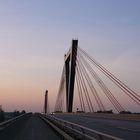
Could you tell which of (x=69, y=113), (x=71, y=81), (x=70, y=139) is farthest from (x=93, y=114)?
(x=70, y=139)

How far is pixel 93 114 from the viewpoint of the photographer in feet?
196

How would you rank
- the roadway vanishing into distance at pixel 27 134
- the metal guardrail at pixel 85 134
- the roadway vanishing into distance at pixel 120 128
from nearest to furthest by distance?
the metal guardrail at pixel 85 134 → the roadway vanishing into distance at pixel 120 128 → the roadway vanishing into distance at pixel 27 134

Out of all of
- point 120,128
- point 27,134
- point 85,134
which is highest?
point 120,128

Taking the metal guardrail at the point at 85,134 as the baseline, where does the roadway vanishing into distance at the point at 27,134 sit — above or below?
above

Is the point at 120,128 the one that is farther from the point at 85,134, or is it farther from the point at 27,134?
the point at 85,134

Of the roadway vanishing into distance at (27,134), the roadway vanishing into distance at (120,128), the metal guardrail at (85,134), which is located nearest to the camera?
the metal guardrail at (85,134)

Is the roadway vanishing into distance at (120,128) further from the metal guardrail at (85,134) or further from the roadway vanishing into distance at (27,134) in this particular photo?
the roadway vanishing into distance at (27,134)

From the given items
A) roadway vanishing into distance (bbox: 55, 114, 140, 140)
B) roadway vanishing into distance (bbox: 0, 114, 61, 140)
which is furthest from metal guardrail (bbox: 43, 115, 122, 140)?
roadway vanishing into distance (bbox: 0, 114, 61, 140)

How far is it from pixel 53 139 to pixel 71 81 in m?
35.5

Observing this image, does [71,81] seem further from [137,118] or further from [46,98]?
[46,98]

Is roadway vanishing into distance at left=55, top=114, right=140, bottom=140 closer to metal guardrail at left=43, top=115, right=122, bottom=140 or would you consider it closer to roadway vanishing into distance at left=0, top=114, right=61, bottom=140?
metal guardrail at left=43, top=115, right=122, bottom=140

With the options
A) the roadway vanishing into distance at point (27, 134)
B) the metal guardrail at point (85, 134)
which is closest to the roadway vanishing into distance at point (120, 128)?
the metal guardrail at point (85, 134)

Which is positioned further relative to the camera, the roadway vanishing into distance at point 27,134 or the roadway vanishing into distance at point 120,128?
the roadway vanishing into distance at point 27,134

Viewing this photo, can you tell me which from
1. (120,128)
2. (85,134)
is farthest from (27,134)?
(85,134)
